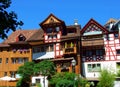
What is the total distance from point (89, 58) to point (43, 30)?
11286 millimetres

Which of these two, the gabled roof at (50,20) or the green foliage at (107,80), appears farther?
the gabled roof at (50,20)

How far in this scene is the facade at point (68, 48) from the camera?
48.9 meters

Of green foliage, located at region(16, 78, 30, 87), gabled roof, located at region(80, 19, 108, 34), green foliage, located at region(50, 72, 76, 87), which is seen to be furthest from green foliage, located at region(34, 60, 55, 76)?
gabled roof, located at region(80, 19, 108, 34)

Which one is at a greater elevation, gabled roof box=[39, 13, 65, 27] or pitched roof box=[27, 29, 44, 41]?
gabled roof box=[39, 13, 65, 27]

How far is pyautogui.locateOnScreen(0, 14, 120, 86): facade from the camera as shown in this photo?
48.9 m

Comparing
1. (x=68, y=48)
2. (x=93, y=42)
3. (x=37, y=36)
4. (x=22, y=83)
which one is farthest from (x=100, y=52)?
(x=22, y=83)

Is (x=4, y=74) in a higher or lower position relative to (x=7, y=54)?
lower

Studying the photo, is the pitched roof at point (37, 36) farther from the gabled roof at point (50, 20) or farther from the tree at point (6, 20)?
the tree at point (6, 20)

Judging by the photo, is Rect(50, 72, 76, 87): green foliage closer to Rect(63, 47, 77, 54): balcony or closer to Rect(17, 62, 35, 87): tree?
Rect(17, 62, 35, 87): tree

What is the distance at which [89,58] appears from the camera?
49.8 m

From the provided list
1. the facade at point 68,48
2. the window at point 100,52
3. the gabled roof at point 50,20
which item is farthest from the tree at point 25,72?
the window at point 100,52

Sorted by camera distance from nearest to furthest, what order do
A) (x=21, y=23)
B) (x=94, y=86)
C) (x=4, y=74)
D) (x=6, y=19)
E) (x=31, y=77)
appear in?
(x=6, y=19) < (x=21, y=23) < (x=94, y=86) < (x=31, y=77) < (x=4, y=74)

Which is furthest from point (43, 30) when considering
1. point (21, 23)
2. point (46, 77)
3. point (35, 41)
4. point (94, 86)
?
point (21, 23)

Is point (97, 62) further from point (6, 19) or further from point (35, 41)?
point (6, 19)
